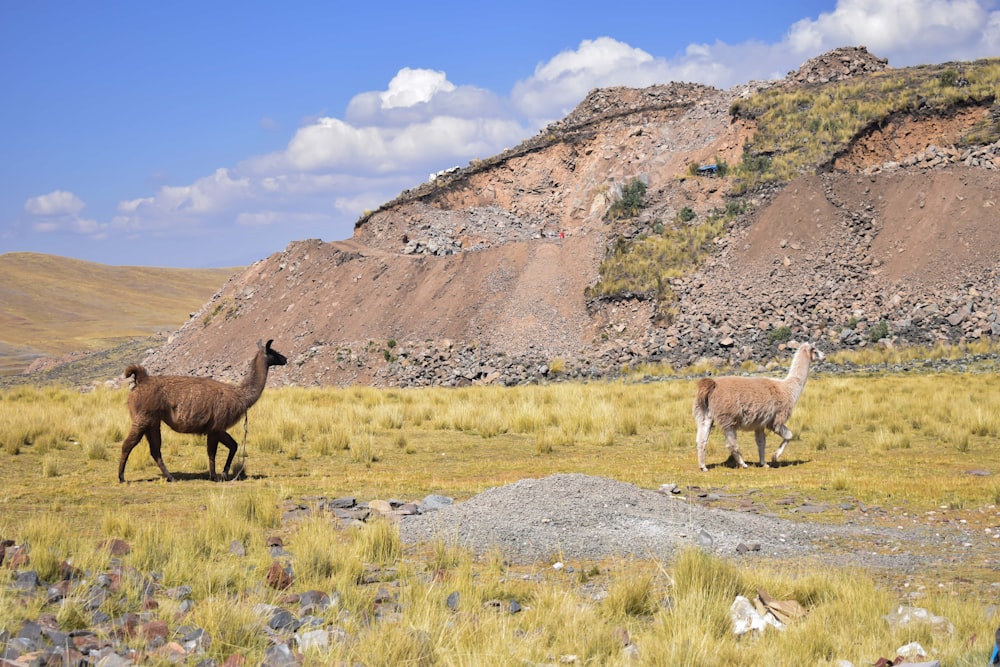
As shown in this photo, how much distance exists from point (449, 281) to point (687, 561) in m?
39.3

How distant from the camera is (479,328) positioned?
42.1 meters

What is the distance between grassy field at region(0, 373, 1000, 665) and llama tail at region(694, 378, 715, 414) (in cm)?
108

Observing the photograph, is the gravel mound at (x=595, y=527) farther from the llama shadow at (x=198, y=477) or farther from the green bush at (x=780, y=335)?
the green bush at (x=780, y=335)

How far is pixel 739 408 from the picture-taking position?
14820 millimetres

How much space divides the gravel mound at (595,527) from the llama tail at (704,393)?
400cm

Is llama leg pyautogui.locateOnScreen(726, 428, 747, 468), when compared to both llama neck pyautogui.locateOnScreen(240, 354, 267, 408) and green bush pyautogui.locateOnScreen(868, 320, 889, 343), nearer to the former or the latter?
llama neck pyautogui.locateOnScreen(240, 354, 267, 408)

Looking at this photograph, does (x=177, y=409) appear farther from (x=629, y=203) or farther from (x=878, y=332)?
(x=629, y=203)

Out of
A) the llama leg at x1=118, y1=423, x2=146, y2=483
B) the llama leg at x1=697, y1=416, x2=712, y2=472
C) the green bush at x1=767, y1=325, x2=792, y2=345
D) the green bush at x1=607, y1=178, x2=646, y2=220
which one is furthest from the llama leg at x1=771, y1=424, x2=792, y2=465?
the green bush at x1=607, y1=178, x2=646, y2=220

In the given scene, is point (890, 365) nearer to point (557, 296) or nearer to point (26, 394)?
point (557, 296)

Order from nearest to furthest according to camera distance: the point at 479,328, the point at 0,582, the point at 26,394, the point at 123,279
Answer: the point at 0,582, the point at 26,394, the point at 479,328, the point at 123,279

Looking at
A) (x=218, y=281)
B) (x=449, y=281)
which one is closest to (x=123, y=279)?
(x=218, y=281)

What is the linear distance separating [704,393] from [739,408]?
0.61 m

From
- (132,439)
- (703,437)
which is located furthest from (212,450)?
(703,437)

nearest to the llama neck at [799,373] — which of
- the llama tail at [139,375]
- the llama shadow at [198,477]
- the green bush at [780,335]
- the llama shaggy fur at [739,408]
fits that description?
the llama shaggy fur at [739,408]
